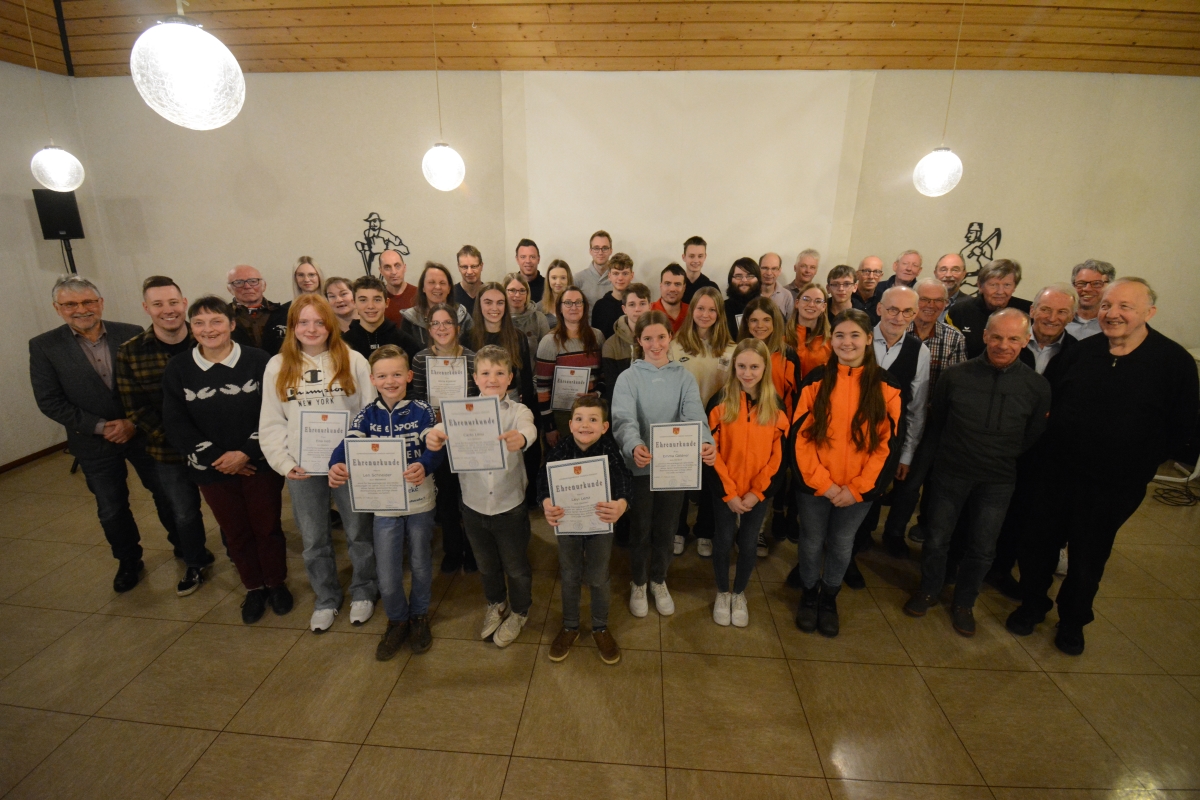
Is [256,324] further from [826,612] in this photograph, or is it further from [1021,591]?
[1021,591]

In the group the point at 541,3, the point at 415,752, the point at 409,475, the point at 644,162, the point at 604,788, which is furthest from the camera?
the point at 644,162

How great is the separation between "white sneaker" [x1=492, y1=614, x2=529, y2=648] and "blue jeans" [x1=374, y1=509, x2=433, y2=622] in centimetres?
41

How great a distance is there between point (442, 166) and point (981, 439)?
4.53 meters

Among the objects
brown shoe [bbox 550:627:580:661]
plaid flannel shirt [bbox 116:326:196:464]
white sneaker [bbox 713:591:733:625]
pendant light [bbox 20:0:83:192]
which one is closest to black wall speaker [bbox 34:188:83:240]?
pendant light [bbox 20:0:83:192]

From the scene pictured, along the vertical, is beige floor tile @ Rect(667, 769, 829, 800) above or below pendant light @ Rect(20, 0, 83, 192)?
below

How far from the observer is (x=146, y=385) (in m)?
2.73

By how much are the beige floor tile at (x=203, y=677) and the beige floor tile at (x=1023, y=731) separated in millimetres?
3244

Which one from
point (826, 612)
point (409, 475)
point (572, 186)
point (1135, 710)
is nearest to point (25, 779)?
point (409, 475)

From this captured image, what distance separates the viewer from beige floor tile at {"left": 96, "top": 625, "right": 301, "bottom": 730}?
2.21m

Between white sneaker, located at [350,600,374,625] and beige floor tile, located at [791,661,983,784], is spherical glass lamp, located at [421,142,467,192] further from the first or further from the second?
beige floor tile, located at [791,661,983,784]

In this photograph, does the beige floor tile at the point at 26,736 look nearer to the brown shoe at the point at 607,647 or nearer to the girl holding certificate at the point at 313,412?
the girl holding certificate at the point at 313,412

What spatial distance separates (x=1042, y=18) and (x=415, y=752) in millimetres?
6892

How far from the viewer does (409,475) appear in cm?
225

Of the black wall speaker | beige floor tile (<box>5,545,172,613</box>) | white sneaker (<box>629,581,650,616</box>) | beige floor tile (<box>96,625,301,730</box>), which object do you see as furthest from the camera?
the black wall speaker
